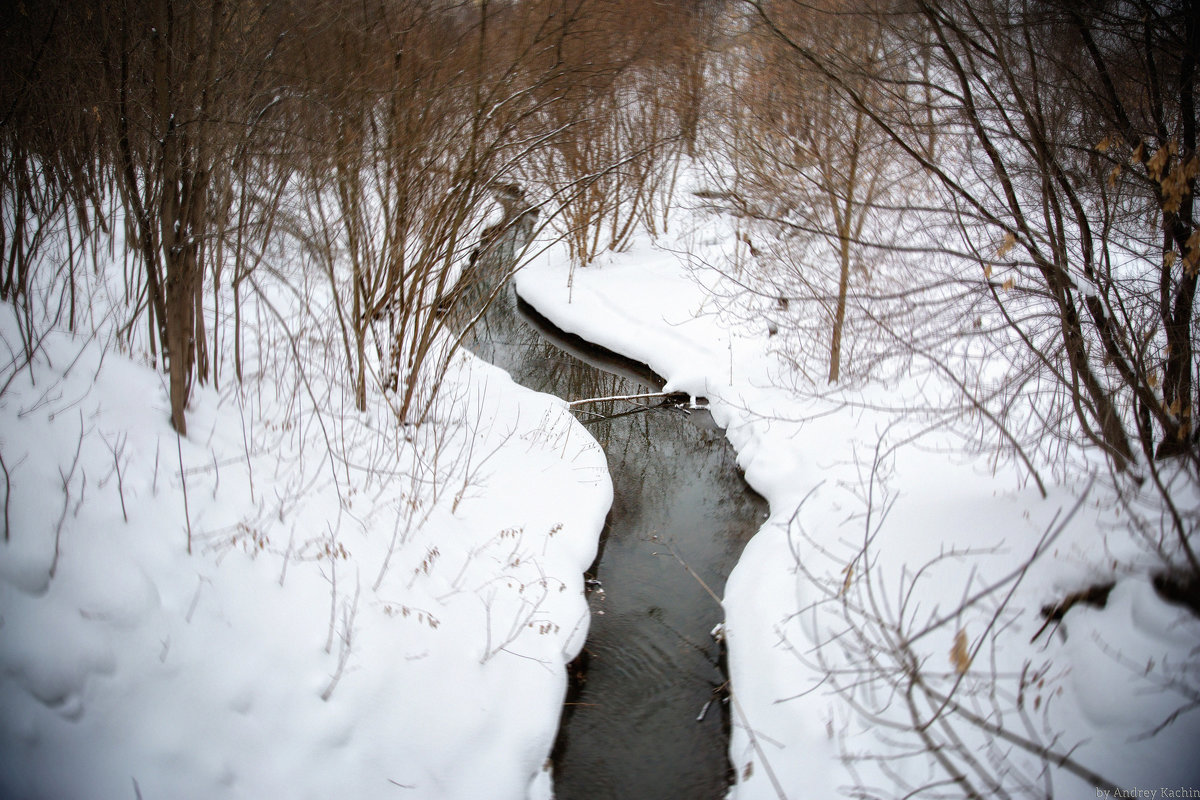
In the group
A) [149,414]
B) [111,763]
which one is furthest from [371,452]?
[111,763]

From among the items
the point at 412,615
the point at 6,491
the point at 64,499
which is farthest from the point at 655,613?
the point at 6,491

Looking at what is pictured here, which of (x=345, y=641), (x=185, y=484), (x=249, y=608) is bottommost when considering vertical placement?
(x=345, y=641)

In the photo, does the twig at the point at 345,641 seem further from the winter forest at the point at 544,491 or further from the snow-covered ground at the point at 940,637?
the snow-covered ground at the point at 940,637

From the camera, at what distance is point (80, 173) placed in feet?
25.7

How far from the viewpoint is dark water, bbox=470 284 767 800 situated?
4.76 metres

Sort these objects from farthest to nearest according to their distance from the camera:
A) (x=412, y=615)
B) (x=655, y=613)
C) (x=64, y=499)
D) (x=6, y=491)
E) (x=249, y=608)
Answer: (x=655, y=613)
(x=412, y=615)
(x=249, y=608)
(x=64, y=499)
(x=6, y=491)

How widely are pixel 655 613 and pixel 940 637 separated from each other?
235 cm

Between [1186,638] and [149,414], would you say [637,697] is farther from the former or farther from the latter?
[149,414]

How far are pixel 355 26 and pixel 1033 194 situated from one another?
619 centimetres

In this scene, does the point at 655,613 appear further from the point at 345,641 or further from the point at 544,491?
the point at 345,641

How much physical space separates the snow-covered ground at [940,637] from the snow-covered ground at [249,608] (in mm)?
1601

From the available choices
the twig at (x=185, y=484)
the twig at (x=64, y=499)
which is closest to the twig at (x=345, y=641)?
the twig at (x=185, y=484)

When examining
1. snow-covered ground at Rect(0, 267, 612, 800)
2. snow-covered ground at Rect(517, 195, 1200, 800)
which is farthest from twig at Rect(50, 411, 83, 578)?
snow-covered ground at Rect(517, 195, 1200, 800)

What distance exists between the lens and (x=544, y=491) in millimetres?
7207
